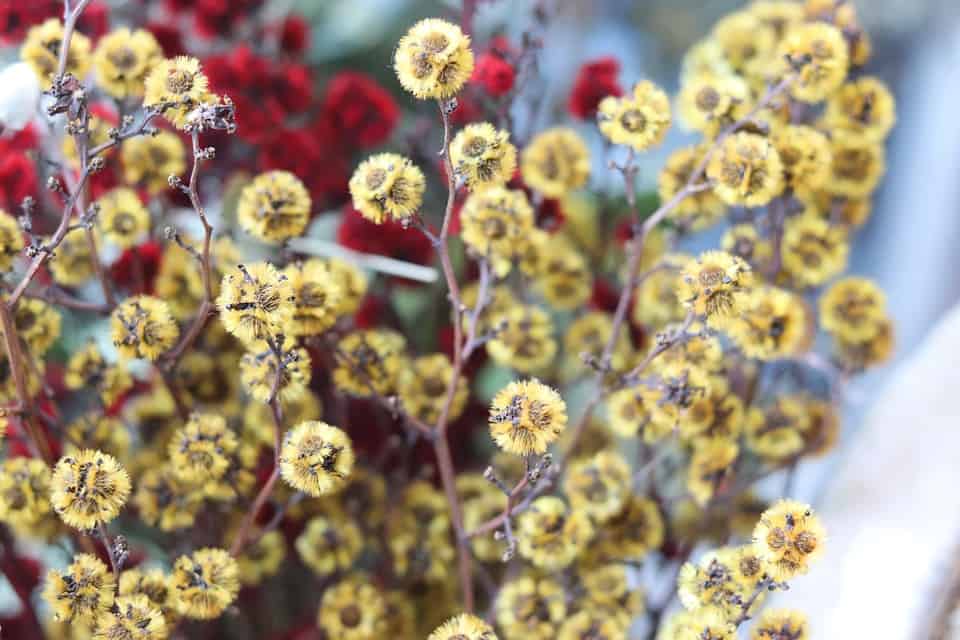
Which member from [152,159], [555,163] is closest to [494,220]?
[555,163]

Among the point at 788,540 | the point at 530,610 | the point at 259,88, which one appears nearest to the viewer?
the point at 788,540

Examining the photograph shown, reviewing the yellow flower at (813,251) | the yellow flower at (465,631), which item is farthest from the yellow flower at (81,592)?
the yellow flower at (813,251)

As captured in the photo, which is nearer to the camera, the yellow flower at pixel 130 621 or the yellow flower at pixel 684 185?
the yellow flower at pixel 130 621

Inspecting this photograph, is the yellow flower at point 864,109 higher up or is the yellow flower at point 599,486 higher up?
the yellow flower at point 864,109

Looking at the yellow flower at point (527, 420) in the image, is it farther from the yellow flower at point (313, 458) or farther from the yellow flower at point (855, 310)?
the yellow flower at point (855, 310)

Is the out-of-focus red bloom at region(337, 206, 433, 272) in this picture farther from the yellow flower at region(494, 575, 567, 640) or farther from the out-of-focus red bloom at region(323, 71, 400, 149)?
the yellow flower at region(494, 575, 567, 640)

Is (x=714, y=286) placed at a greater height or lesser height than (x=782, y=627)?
greater

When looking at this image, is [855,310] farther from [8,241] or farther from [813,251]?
[8,241]
